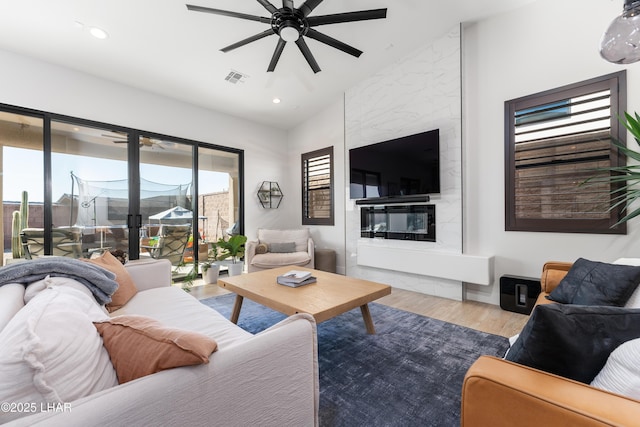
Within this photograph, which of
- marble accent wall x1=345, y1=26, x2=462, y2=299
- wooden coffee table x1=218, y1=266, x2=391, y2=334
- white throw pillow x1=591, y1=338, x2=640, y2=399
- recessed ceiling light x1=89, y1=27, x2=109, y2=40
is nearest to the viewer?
white throw pillow x1=591, y1=338, x2=640, y2=399

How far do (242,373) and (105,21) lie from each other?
Result: 3396 mm

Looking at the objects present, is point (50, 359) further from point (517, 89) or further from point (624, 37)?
point (517, 89)

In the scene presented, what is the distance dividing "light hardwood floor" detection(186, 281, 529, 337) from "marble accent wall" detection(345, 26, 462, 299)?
0.20 meters

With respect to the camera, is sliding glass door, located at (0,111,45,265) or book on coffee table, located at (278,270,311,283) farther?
sliding glass door, located at (0,111,45,265)

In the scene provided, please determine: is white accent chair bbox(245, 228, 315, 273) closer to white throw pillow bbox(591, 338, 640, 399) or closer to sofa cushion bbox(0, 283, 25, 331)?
sofa cushion bbox(0, 283, 25, 331)

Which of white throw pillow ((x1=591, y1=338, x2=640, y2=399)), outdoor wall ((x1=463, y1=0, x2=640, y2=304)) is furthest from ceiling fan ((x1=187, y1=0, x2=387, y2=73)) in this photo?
white throw pillow ((x1=591, y1=338, x2=640, y2=399))

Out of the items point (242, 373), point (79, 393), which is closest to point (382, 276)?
point (242, 373)

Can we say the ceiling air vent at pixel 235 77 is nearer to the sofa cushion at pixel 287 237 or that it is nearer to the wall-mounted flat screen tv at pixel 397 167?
the wall-mounted flat screen tv at pixel 397 167

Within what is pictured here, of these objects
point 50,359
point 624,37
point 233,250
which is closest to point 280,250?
point 233,250

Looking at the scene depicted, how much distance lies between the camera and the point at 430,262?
3.33 meters

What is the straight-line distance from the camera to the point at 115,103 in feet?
11.6

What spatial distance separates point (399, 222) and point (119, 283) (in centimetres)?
317

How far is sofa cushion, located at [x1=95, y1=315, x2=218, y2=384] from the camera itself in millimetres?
722

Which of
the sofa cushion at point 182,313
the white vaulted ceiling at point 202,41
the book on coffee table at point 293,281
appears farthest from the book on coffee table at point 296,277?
the white vaulted ceiling at point 202,41
